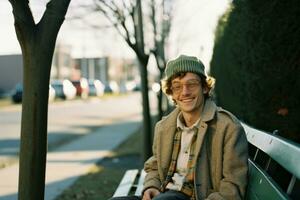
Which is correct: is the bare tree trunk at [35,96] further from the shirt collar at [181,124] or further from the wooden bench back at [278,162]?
the wooden bench back at [278,162]

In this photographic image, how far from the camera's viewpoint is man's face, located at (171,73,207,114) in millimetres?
3785

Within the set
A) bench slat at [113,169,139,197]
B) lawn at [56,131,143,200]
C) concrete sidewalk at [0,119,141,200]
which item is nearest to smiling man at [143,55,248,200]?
bench slat at [113,169,139,197]

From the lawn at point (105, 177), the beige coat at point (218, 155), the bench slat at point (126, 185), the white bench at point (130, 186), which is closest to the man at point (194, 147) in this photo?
the beige coat at point (218, 155)

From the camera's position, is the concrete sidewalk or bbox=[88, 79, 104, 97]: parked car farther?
bbox=[88, 79, 104, 97]: parked car

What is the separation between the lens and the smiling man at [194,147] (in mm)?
3564

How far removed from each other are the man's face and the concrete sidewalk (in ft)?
14.5

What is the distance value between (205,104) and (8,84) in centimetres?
7626

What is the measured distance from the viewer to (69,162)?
11820 millimetres

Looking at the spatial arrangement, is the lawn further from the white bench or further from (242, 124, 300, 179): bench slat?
(242, 124, 300, 179): bench slat

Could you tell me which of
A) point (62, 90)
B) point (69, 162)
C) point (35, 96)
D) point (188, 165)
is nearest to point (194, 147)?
point (188, 165)

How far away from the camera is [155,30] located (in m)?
16.9

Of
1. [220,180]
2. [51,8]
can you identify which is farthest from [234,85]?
[220,180]

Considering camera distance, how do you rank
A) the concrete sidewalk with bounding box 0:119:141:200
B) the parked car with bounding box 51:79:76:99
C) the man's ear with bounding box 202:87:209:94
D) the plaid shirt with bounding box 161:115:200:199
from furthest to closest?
the parked car with bounding box 51:79:76:99 < the concrete sidewalk with bounding box 0:119:141:200 < the man's ear with bounding box 202:87:209:94 < the plaid shirt with bounding box 161:115:200:199

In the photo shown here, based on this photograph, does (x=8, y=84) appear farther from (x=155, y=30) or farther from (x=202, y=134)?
(x=202, y=134)
